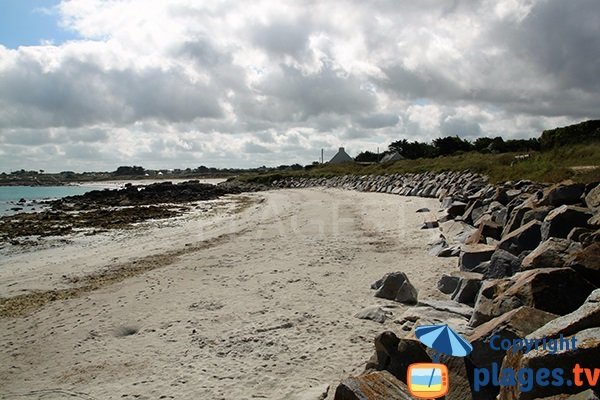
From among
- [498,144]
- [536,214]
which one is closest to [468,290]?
[536,214]

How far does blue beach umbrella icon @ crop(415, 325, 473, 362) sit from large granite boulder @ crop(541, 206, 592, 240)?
496 cm

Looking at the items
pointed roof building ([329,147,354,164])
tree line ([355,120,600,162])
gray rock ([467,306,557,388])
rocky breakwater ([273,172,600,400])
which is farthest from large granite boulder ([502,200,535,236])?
pointed roof building ([329,147,354,164])

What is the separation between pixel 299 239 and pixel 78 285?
6747mm

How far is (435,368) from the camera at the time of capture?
390cm

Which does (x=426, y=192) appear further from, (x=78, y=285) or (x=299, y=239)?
(x=78, y=285)

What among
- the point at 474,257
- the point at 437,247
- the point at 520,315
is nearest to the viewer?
the point at 520,315

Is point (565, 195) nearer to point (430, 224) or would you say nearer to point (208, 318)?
point (430, 224)

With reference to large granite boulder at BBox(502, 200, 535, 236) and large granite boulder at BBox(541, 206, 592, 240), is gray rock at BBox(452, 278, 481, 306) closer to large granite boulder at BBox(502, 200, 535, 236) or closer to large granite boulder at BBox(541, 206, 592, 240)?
large granite boulder at BBox(541, 206, 592, 240)

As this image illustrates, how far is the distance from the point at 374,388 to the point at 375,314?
3.03 meters

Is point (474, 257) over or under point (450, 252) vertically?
over

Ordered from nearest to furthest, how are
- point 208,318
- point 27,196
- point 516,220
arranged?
point 208,318 < point 516,220 < point 27,196

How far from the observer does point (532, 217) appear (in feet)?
29.9

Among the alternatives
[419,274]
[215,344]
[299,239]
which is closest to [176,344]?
[215,344]

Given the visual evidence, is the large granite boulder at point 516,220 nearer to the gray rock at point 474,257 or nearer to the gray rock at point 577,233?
the gray rock at point 474,257
